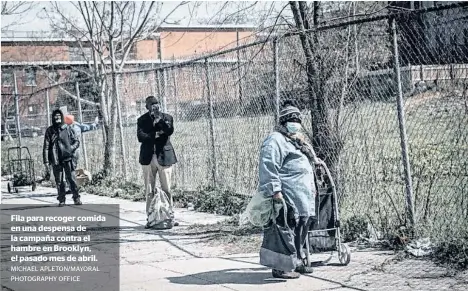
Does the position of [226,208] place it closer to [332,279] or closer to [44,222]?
[44,222]

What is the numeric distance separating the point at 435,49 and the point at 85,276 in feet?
13.3

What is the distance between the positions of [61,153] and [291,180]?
24.6 feet

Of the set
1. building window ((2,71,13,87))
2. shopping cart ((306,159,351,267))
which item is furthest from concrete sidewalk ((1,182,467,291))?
building window ((2,71,13,87))

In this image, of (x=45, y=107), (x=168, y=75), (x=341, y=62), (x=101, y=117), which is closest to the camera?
(x=341, y=62)

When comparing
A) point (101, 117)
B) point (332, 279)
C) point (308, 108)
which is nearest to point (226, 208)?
point (308, 108)

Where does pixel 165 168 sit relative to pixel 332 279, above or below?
above

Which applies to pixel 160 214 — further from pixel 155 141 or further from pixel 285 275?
pixel 285 275

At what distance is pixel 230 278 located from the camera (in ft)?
23.2

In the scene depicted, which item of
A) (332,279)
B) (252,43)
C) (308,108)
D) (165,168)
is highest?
(252,43)

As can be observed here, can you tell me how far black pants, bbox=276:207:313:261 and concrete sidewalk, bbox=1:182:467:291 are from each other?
0.94 ft

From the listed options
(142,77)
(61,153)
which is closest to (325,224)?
(61,153)

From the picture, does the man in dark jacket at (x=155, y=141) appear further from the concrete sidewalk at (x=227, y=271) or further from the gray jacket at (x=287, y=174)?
the gray jacket at (x=287, y=174)

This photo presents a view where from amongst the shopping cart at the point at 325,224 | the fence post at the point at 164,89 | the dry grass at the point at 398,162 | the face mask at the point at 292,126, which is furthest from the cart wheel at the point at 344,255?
the fence post at the point at 164,89

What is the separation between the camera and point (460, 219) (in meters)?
7.23
